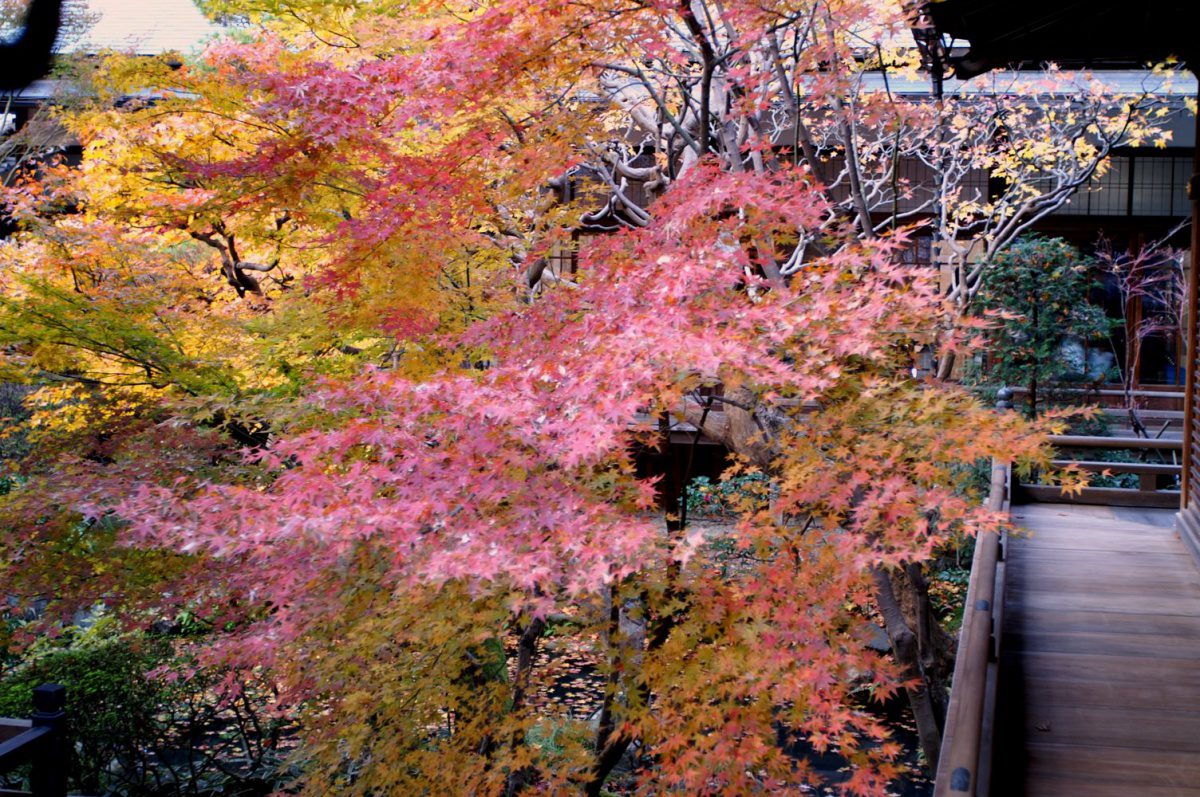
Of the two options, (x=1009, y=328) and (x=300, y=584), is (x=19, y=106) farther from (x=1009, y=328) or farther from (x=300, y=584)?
(x=1009, y=328)

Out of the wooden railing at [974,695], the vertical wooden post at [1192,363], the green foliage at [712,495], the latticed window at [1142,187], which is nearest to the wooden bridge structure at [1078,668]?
the wooden railing at [974,695]

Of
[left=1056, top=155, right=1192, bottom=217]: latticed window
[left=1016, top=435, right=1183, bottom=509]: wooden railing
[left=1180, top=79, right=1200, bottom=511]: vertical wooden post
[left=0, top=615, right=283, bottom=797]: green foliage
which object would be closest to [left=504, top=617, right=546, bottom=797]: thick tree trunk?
[left=0, top=615, right=283, bottom=797]: green foliage

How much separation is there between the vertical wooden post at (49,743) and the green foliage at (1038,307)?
9488 millimetres

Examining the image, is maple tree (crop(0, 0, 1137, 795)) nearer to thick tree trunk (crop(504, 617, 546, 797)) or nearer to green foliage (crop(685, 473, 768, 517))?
thick tree trunk (crop(504, 617, 546, 797))

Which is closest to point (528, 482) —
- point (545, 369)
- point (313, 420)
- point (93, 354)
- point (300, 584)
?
point (545, 369)

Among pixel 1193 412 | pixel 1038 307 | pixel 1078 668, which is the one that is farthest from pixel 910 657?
pixel 1038 307

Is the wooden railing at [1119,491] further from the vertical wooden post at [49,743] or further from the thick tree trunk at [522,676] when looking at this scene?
the vertical wooden post at [49,743]

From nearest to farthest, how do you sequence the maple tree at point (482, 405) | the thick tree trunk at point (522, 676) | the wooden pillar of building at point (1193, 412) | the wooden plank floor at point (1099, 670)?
the wooden plank floor at point (1099, 670)
the maple tree at point (482, 405)
the thick tree trunk at point (522, 676)
the wooden pillar of building at point (1193, 412)

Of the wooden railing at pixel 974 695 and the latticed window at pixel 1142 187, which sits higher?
the latticed window at pixel 1142 187

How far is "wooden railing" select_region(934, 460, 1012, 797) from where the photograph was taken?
98.4 inches

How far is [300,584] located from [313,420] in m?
1.84

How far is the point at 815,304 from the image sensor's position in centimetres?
431

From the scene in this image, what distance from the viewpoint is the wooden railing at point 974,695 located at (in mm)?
2500

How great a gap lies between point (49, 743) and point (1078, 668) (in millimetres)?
4554
